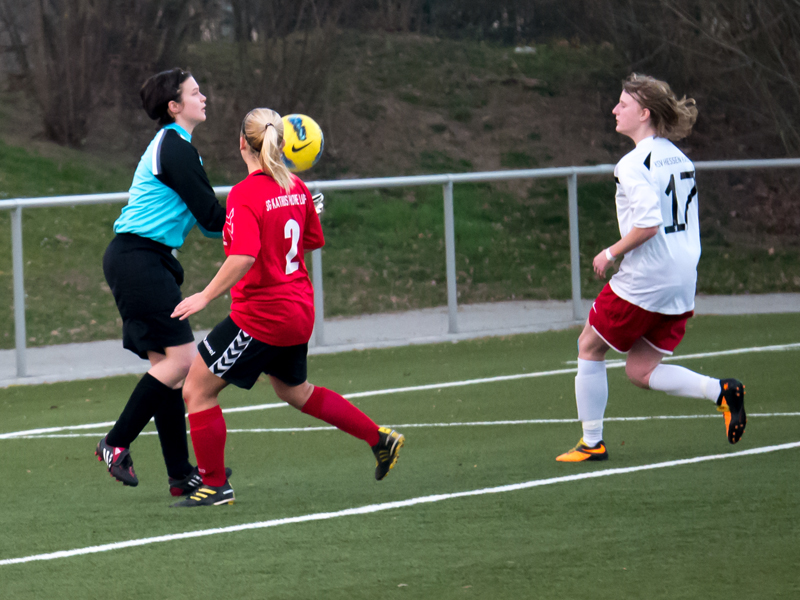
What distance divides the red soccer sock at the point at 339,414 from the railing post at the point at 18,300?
17.6 feet

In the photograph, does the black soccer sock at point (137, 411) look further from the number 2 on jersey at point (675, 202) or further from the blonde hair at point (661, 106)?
the blonde hair at point (661, 106)

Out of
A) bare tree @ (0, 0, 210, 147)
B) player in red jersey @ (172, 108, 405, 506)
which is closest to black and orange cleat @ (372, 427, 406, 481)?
player in red jersey @ (172, 108, 405, 506)

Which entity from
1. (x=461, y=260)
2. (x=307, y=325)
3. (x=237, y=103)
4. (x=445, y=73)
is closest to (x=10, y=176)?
(x=237, y=103)

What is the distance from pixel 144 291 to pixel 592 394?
2.33 metres

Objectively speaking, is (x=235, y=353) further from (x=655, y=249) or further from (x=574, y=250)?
(x=574, y=250)

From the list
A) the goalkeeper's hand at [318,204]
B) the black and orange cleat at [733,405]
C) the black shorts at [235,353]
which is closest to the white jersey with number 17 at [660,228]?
the black and orange cleat at [733,405]

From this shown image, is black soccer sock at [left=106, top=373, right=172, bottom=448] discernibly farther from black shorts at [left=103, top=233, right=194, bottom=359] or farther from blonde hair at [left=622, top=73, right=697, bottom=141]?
blonde hair at [left=622, top=73, right=697, bottom=141]

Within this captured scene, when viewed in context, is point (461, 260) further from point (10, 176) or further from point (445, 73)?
point (445, 73)

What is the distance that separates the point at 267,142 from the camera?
560 cm

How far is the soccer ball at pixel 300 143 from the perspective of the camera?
6.62m

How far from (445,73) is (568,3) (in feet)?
8.62

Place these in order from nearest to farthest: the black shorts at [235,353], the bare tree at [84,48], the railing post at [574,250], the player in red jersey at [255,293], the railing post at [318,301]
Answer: the player in red jersey at [255,293] → the black shorts at [235,353] → the railing post at [318,301] → the railing post at [574,250] → the bare tree at [84,48]

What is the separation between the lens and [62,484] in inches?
261

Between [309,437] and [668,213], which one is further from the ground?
[668,213]
